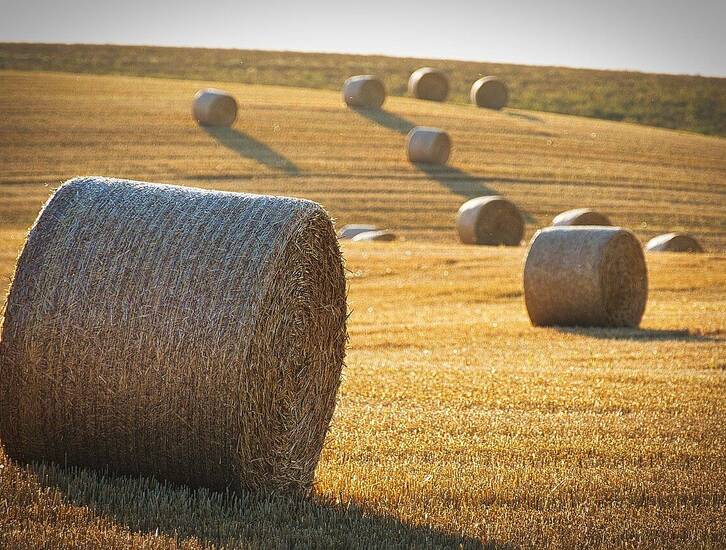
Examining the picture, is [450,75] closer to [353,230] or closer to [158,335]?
[353,230]

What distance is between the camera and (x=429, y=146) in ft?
126

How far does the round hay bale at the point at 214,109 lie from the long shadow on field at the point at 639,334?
89.3 ft

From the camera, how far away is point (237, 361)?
563 centimetres

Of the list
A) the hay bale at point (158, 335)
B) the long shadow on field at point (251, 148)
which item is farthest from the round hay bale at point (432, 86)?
the hay bale at point (158, 335)

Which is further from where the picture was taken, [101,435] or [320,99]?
[320,99]

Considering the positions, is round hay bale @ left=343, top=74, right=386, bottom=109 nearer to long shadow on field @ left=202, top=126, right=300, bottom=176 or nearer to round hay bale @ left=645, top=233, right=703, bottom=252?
long shadow on field @ left=202, top=126, right=300, bottom=176

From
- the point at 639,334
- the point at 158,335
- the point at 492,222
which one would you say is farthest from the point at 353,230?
the point at 158,335

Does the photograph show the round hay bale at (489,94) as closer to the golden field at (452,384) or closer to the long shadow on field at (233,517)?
the golden field at (452,384)

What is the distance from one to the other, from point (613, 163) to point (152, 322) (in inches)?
1467

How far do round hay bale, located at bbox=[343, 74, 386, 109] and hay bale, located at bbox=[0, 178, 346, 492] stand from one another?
135ft

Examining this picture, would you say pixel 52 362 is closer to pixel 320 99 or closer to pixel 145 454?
pixel 145 454

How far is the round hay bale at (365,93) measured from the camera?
1847 inches

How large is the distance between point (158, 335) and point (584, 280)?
37.2 ft

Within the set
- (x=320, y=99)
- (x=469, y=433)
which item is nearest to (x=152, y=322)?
(x=469, y=433)
